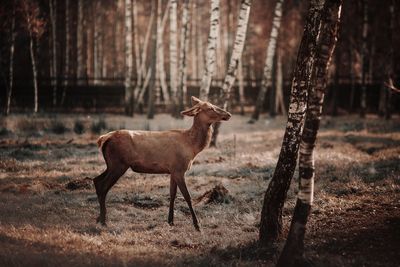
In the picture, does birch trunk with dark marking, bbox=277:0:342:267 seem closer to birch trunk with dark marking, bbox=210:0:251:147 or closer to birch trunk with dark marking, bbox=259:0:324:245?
birch trunk with dark marking, bbox=259:0:324:245

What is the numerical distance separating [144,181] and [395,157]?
7113mm

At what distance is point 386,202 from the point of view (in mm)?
8703

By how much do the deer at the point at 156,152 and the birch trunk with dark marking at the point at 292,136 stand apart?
1576mm

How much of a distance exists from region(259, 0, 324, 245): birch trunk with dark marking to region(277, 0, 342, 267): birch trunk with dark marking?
37 cm

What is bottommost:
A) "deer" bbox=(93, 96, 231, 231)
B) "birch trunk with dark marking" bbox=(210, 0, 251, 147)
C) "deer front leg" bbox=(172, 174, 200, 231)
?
"deer front leg" bbox=(172, 174, 200, 231)

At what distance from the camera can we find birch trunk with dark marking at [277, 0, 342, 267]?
5848mm

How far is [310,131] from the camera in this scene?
5980mm

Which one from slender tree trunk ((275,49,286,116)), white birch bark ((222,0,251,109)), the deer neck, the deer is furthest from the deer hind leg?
slender tree trunk ((275,49,286,116))

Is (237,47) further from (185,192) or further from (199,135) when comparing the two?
(185,192)

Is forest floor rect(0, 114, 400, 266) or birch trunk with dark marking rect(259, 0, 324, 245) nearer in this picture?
forest floor rect(0, 114, 400, 266)

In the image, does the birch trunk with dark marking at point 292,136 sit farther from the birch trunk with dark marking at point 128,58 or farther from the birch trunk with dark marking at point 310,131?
the birch trunk with dark marking at point 128,58

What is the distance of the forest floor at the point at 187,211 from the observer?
20.5 feet

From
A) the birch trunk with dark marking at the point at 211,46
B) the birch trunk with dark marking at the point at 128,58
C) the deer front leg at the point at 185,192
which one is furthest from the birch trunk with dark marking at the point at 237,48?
the birch trunk with dark marking at the point at 128,58

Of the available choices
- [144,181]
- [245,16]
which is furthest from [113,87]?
[144,181]
